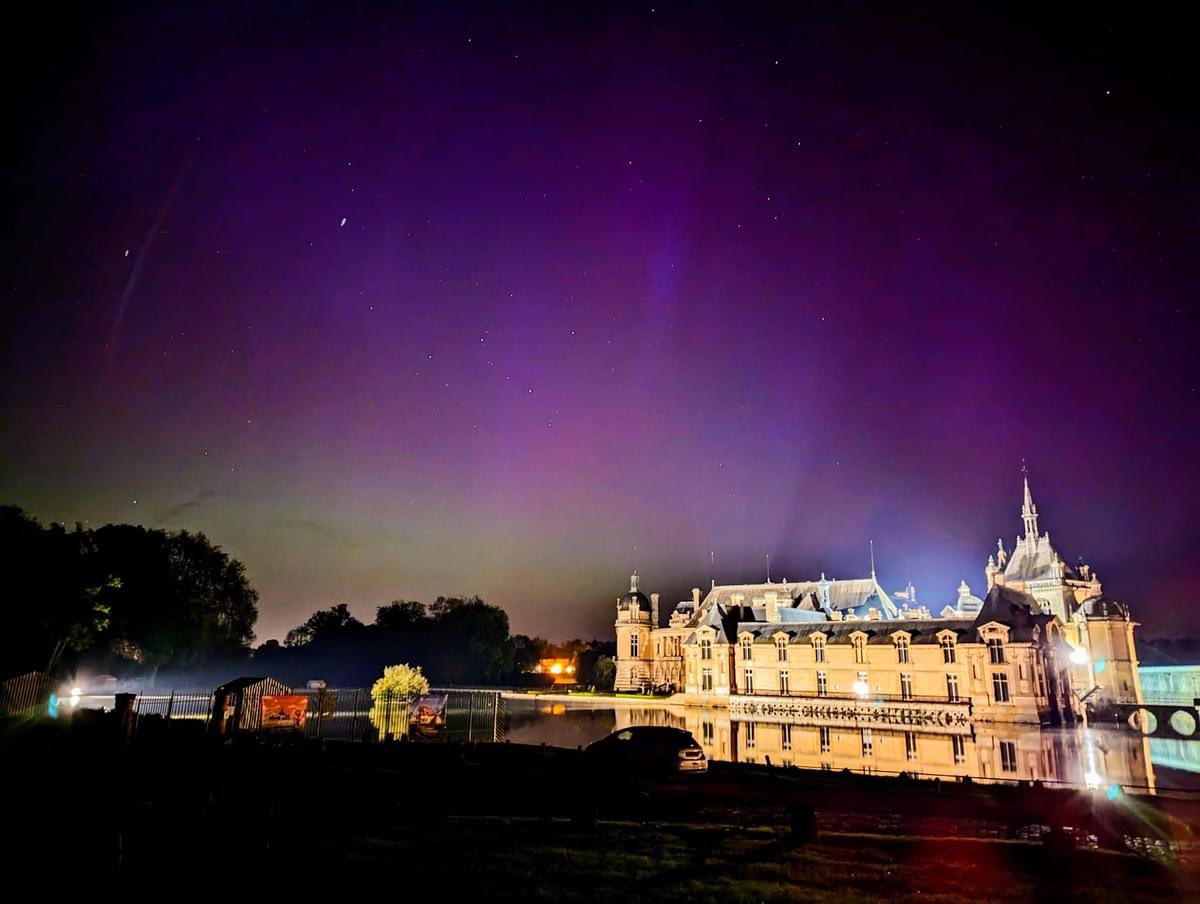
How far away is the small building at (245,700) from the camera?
3331 cm

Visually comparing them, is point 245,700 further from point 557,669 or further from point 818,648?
point 557,669

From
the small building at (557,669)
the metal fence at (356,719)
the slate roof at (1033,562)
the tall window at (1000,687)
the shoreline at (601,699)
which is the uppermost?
the slate roof at (1033,562)

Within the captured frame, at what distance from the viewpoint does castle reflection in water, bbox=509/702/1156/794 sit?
115 ft

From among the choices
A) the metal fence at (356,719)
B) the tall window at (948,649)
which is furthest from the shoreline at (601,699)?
the tall window at (948,649)

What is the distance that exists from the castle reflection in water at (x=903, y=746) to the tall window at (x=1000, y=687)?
127 inches

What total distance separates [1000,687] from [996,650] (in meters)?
2.98

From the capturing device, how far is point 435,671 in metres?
130

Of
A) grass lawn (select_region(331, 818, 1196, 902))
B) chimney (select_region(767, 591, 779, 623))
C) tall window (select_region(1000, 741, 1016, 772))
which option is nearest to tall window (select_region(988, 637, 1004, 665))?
tall window (select_region(1000, 741, 1016, 772))

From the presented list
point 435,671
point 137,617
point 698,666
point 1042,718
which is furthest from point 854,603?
point 137,617

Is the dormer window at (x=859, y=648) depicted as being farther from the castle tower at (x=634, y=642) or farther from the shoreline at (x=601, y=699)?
the castle tower at (x=634, y=642)

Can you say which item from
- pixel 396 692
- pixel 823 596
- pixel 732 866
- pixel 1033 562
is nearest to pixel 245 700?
pixel 396 692

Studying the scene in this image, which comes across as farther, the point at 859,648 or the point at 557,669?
the point at 557,669

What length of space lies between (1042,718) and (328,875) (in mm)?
62979

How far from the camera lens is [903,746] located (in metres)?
44.9
